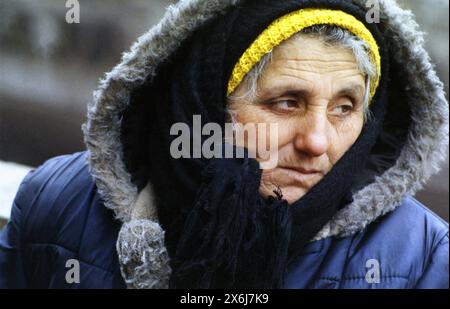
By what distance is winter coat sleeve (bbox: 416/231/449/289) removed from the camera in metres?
1.64

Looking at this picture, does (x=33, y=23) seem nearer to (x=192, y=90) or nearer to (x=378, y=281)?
(x=192, y=90)

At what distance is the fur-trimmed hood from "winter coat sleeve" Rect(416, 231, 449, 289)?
20cm

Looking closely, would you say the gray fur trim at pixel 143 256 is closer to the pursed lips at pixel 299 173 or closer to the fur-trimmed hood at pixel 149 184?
the fur-trimmed hood at pixel 149 184

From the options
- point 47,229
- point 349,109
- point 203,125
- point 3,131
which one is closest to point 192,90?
point 203,125

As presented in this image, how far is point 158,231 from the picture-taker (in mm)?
1627

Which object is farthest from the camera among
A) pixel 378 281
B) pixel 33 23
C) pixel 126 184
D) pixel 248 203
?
pixel 33 23

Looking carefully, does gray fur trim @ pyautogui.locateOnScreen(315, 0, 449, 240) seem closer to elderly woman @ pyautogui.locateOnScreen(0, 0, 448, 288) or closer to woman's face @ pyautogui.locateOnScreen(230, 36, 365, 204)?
elderly woman @ pyautogui.locateOnScreen(0, 0, 448, 288)

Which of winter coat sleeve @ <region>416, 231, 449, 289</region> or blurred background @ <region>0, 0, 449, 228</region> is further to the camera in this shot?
blurred background @ <region>0, 0, 449, 228</region>

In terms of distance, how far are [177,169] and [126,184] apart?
0.70 ft

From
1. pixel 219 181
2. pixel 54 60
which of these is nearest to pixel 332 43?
pixel 219 181

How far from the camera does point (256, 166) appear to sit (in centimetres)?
154

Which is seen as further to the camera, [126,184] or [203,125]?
[126,184]

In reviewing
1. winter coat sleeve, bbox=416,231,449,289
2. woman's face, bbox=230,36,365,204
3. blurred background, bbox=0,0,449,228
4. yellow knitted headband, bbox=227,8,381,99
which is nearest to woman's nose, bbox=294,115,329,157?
woman's face, bbox=230,36,365,204

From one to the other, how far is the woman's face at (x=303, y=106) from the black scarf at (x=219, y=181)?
0.05 metres
